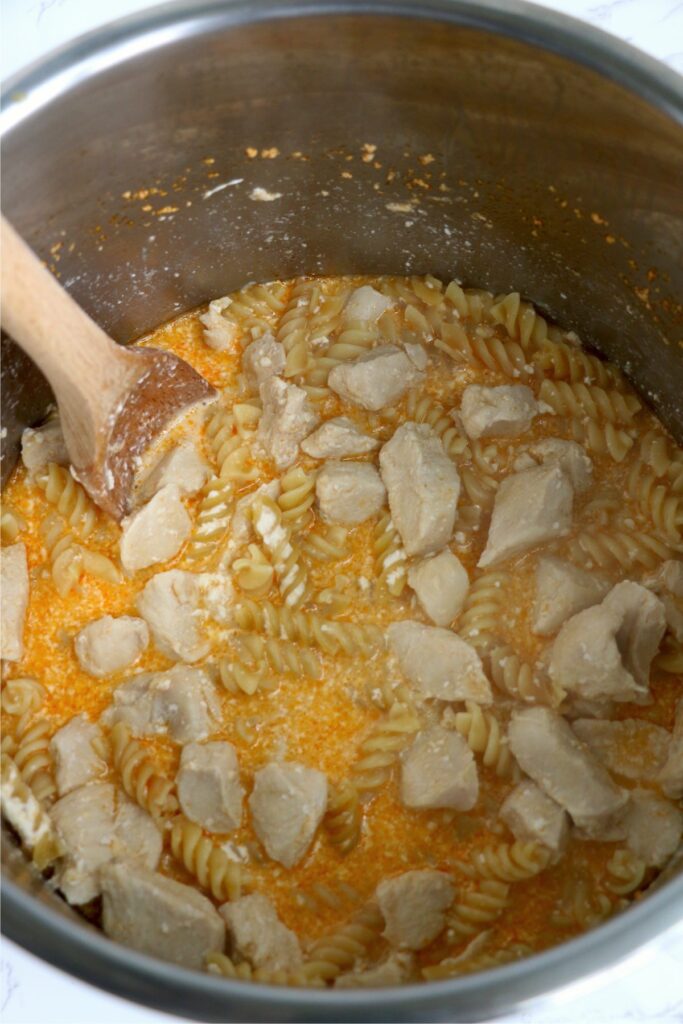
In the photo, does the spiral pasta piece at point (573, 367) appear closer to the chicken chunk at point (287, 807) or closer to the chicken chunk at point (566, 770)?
Answer: the chicken chunk at point (566, 770)

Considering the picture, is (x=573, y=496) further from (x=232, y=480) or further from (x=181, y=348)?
(x=181, y=348)

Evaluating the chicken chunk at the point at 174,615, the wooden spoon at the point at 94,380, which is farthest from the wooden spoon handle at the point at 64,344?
the chicken chunk at the point at 174,615

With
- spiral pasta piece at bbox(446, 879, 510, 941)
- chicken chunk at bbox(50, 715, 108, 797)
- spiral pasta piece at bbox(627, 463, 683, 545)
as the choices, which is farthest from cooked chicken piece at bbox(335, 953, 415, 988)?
spiral pasta piece at bbox(627, 463, 683, 545)

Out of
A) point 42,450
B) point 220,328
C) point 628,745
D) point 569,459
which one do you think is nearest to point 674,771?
point 628,745

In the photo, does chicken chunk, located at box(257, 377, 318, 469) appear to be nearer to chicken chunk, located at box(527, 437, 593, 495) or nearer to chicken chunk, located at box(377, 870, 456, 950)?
chicken chunk, located at box(527, 437, 593, 495)

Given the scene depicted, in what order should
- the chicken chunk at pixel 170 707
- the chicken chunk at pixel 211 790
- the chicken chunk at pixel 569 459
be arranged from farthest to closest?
the chicken chunk at pixel 569 459
the chicken chunk at pixel 170 707
the chicken chunk at pixel 211 790

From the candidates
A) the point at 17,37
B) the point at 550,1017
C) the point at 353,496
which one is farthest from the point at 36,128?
the point at 550,1017

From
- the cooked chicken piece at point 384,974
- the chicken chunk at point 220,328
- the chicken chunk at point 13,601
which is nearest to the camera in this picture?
the cooked chicken piece at point 384,974
